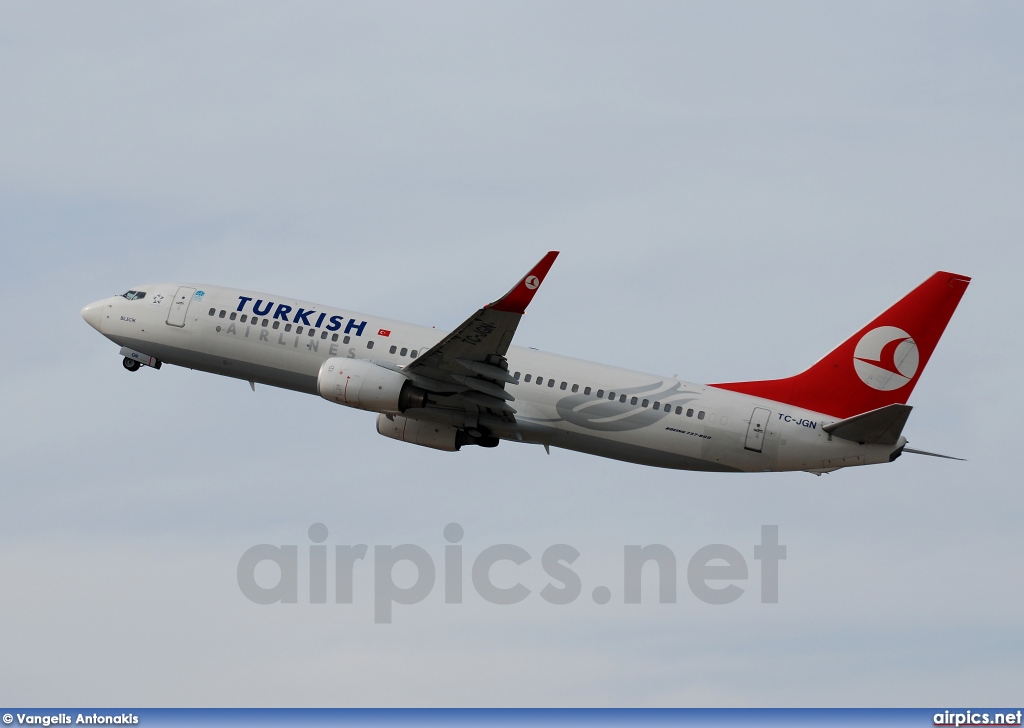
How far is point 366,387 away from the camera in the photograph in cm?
4916

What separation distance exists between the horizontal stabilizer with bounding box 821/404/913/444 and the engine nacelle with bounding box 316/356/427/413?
14.8 metres

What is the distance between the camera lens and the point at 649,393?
1977 inches

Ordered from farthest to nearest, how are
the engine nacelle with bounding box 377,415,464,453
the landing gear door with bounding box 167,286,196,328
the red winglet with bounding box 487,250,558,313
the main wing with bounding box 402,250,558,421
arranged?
the landing gear door with bounding box 167,286,196,328
the engine nacelle with bounding box 377,415,464,453
the main wing with bounding box 402,250,558,421
the red winglet with bounding box 487,250,558,313

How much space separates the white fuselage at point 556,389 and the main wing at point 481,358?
1.16m

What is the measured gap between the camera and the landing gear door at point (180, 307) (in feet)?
180

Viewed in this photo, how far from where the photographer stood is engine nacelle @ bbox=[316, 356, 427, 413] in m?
49.2

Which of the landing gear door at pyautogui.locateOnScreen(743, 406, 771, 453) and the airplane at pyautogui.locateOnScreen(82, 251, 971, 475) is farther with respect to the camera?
the landing gear door at pyautogui.locateOnScreen(743, 406, 771, 453)

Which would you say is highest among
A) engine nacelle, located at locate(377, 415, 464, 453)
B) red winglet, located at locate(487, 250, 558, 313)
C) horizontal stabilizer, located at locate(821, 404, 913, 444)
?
red winglet, located at locate(487, 250, 558, 313)

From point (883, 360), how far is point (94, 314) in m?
31.9

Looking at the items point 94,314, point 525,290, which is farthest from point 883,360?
point 94,314

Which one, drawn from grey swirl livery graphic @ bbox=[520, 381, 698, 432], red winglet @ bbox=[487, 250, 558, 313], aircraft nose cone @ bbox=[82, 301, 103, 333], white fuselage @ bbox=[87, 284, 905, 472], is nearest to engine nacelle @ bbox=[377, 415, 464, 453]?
white fuselage @ bbox=[87, 284, 905, 472]

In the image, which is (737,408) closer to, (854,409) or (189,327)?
(854,409)

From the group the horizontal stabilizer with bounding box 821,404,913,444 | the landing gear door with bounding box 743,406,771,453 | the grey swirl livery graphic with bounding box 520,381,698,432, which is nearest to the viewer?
the horizontal stabilizer with bounding box 821,404,913,444

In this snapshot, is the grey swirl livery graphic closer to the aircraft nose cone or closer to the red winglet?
the red winglet
